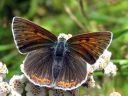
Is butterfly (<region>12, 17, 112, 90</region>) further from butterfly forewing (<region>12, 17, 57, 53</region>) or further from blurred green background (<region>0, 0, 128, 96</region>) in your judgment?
blurred green background (<region>0, 0, 128, 96</region>)

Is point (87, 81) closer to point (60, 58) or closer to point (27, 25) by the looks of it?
point (60, 58)

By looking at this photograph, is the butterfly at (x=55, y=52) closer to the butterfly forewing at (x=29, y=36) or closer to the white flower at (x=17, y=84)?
the butterfly forewing at (x=29, y=36)

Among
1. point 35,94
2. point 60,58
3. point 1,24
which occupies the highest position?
point 1,24

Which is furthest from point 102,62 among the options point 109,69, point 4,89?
point 4,89

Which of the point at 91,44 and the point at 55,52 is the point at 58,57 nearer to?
the point at 55,52

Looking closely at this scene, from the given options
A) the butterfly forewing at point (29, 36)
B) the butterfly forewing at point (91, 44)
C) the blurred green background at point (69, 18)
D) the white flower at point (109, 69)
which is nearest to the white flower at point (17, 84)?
the butterfly forewing at point (29, 36)

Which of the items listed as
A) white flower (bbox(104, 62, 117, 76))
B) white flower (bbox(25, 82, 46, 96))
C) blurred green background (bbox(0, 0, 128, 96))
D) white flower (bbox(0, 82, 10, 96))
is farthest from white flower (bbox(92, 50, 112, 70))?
blurred green background (bbox(0, 0, 128, 96))

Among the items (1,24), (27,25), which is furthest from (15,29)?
(1,24)

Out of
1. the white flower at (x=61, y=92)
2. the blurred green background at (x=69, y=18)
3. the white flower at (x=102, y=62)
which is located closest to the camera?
the white flower at (x=61, y=92)
